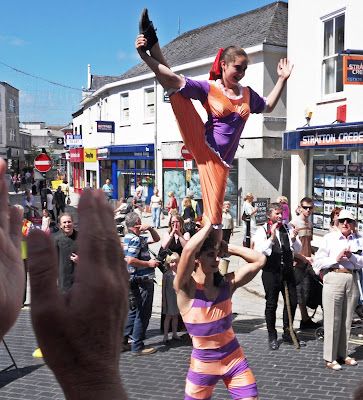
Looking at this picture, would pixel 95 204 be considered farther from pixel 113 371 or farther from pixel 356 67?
pixel 356 67

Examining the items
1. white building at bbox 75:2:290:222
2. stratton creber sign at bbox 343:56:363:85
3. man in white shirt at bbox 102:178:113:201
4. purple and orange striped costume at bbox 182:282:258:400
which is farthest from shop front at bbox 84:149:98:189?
purple and orange striped costume at bbox 182:282:258:400

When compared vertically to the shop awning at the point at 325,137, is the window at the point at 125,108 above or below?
above

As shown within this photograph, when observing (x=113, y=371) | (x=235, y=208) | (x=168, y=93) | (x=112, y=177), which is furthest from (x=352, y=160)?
(x=112, y=177)

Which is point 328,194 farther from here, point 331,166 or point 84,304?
point 84,304

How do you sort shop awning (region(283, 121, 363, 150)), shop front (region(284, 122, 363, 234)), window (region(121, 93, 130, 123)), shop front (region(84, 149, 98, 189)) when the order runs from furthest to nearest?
1. shop front (region(84, 149, 98, 189))
2. window (region(121, 93, 130, 123))
3. shop front (region(284, 122, 363, 234))
4. shop awning (region(283, 121, 363, 150))

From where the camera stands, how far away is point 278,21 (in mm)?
19766

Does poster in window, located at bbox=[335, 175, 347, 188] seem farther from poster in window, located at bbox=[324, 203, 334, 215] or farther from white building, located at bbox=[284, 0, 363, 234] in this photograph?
poster in window, located at bbox=[324, 203, 334, 215]

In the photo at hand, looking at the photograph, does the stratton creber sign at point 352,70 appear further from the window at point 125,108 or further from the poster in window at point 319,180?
the window at point 125,108

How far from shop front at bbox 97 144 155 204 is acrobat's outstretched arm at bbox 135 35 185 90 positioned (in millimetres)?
19356

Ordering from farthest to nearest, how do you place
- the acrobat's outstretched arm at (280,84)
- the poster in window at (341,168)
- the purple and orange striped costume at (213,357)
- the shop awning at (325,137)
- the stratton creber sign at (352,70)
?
1. the poster in window at (341,168)
2. the shop awning at (325,137)
3. the stratton creber sign at (352,70)
4. the acrobat's outstretched arm at (280,84)
5. the purple and orange striped costume at (213,357)

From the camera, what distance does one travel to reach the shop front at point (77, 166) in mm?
35938

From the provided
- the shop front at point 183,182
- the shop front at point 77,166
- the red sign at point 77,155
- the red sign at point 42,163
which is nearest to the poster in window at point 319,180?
the shop front at point 183,182

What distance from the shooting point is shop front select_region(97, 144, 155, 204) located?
24.6 metres

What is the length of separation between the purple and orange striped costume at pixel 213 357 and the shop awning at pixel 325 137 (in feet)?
30.1
